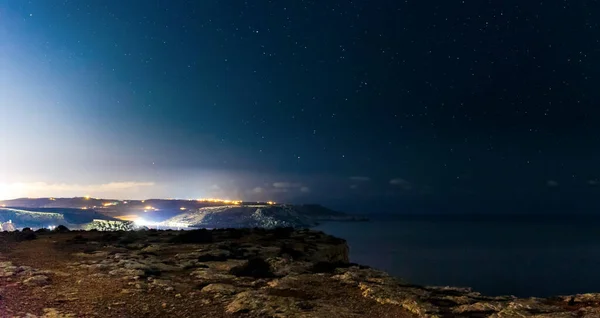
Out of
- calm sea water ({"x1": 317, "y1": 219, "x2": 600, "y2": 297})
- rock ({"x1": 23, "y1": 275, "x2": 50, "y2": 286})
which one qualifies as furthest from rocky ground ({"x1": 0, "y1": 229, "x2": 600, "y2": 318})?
calm sea water ({"x1": 317, "y1": 219, "x2": 600, "y2": 297})

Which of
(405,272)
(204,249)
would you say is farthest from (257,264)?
(405,272)

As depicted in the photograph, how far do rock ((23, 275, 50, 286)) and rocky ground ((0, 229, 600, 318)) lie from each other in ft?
0.10

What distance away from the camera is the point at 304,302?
1311 centimetres

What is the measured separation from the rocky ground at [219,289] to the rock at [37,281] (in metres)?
0.03

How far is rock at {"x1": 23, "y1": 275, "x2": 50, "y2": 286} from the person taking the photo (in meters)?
14.5

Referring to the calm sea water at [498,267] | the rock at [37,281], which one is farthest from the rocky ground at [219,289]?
the calm sea water at [498,267]

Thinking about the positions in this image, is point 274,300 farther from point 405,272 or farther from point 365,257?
point 365,257

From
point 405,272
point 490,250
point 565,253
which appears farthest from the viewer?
point 490,250

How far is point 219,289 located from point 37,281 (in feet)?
22.3

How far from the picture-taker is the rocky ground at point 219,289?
12.2 meters

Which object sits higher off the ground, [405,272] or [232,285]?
[232,285]

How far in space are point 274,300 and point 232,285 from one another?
2697 mm

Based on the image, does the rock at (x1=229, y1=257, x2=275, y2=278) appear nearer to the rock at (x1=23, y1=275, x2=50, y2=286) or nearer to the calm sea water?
the rock at (x1=23, y1=275, x2=50, y2=286)

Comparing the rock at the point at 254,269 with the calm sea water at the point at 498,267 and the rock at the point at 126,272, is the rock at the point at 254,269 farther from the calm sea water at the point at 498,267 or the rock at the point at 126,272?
the calm sea water at the point at 498,267
